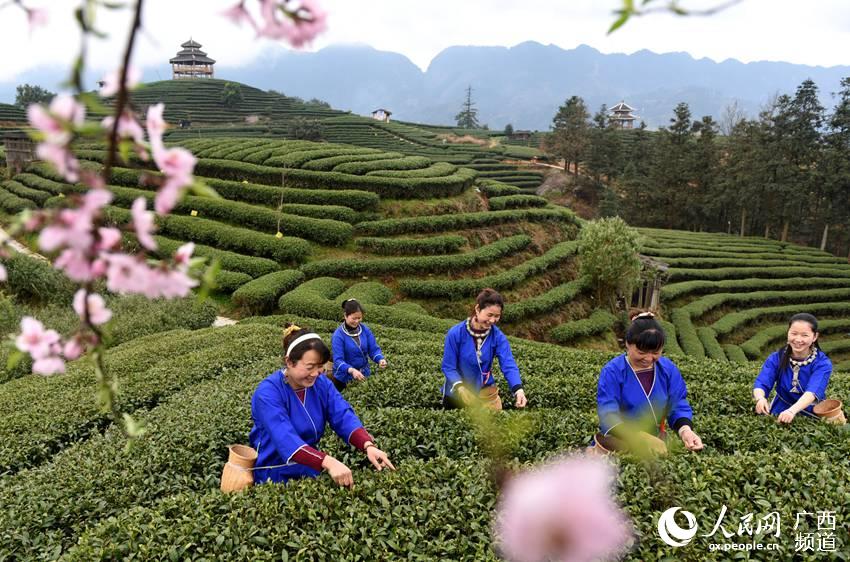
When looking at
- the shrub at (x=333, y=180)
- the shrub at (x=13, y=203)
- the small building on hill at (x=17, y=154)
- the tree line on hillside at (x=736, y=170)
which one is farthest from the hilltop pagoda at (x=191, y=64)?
the shrub at (x=333, y=180)

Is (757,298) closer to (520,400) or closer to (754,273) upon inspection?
(754,273)

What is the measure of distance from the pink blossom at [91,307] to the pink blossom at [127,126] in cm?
25

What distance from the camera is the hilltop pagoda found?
241 feet

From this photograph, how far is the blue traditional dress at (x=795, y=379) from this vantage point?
4.59 metres

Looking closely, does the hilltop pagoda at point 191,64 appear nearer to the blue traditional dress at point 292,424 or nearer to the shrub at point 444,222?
the shrub at point 444,222

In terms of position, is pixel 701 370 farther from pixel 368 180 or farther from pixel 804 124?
pixel 804 124

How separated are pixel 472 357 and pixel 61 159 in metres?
4.58

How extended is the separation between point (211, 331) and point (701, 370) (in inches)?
378

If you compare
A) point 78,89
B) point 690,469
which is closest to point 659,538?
point 690,469

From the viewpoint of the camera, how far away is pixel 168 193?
728mm

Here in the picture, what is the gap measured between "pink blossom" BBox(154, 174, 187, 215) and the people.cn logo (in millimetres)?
2532

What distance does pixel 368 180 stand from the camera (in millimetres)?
22812

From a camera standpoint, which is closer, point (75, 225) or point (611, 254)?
point (75, 225)

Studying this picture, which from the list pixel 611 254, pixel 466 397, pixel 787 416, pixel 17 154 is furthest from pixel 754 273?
pixel 17 154
